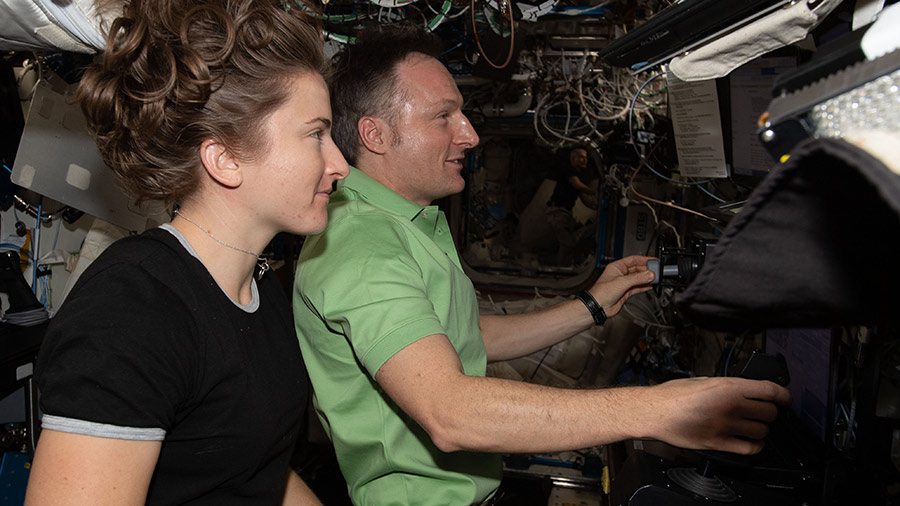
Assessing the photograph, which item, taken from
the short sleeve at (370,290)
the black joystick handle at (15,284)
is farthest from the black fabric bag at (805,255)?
the black joystick handle at (15,284)

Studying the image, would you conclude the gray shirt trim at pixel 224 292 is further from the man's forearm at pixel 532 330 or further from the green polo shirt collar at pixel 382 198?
the man's forearm at pixel 532 330

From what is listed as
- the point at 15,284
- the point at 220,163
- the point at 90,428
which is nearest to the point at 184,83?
the point at 220,163

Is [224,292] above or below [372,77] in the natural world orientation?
below

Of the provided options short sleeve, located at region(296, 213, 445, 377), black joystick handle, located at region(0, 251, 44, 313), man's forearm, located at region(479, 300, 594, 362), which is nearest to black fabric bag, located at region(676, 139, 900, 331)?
short sleeve, located at region(296, 213, 445, 377)

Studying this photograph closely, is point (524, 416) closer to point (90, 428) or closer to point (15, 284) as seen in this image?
point (90, 428)

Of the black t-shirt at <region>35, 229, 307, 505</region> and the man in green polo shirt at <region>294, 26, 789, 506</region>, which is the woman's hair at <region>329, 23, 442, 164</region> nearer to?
the man in green polo shirt at <region>294, 26, 789, 506</region>

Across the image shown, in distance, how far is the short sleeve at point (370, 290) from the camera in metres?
1.22

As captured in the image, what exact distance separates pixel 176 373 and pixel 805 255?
988 mm

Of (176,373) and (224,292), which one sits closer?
(176,373)

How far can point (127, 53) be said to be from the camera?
3.64 feet

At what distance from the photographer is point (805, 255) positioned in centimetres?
47

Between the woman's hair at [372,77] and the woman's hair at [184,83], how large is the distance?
654 mm

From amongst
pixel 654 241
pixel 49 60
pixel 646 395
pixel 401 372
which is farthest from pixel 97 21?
pixel 654 241

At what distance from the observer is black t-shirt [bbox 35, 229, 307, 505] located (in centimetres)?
95
